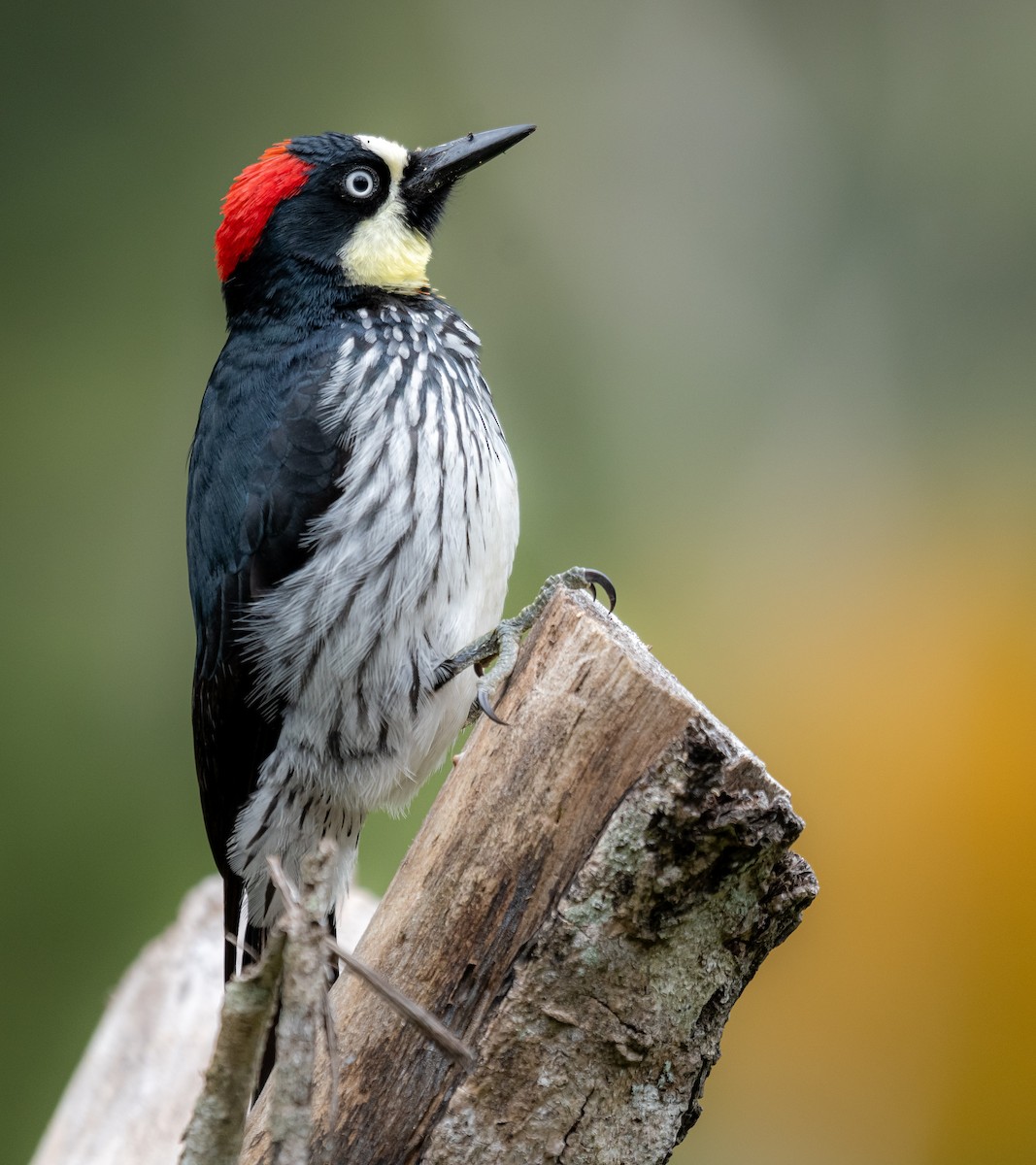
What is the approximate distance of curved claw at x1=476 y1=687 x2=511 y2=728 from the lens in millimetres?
1905

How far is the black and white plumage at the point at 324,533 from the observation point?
263 centimetres

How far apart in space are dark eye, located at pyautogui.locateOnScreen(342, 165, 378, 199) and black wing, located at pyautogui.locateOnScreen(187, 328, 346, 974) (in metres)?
0.41

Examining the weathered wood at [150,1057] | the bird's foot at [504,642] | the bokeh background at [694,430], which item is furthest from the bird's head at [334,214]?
the bokeh background at [694,430]

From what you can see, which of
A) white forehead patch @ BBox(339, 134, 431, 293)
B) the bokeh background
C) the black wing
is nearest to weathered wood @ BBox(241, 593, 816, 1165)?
the black wing

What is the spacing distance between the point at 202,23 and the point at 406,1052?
5828 millimetres

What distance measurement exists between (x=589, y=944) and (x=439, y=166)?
2110mm

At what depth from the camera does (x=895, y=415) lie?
5582mm

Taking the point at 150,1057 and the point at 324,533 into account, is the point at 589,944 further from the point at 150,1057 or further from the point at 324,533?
the point at 150,1057

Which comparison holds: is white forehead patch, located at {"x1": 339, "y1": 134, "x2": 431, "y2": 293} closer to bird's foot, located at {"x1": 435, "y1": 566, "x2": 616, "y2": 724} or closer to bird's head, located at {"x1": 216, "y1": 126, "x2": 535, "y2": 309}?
bird's head, located at {"x1": 216, "y1": 126, "x2": 535, "y2": 309}

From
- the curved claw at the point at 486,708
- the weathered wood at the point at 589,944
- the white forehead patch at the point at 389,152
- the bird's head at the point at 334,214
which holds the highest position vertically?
the white forehead patch at the point at 389,152

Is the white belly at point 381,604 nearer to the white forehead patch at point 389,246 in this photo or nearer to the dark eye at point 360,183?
the white forehead patch at point 389,246

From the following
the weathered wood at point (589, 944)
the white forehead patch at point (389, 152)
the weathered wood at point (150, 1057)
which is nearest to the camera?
the weathered wood at point (589, 944)

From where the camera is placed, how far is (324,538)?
264 cm

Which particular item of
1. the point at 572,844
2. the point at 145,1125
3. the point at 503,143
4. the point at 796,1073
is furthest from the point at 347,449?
the point at 796,1073
